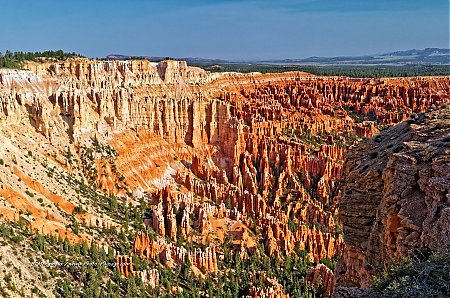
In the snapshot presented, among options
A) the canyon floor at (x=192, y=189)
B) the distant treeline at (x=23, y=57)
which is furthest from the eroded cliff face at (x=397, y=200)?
the distant treeline at (x=23, y=57)

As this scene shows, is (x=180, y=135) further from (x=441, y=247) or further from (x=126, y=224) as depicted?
(x=441, y=247)

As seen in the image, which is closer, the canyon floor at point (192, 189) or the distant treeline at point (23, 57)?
the canyon floor at point (192, 189)

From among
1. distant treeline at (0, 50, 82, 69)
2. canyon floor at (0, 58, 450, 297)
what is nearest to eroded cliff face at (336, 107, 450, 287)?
canyon floor at (0, 58, 450, 297)

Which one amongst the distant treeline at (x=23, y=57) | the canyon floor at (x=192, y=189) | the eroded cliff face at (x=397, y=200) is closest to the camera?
the eroded cliff face at (x=397, y=200)

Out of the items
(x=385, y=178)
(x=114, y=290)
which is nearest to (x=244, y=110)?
(x=114, y=290)

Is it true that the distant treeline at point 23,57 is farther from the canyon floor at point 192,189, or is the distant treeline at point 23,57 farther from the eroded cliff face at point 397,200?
the eroded cliff face at point 397,200

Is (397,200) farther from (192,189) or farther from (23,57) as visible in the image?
(23,57)

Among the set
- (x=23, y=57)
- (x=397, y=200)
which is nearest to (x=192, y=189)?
(x=23, y=57)
